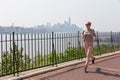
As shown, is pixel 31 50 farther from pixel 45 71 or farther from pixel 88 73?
pixel 88 73

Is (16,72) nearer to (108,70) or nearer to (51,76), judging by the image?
(51,76)

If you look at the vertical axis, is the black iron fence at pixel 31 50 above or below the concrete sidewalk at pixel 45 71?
above

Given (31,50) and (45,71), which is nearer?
(45,71)

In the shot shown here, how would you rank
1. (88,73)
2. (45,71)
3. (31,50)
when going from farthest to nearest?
(31,50)
(45,71)
(88,73)

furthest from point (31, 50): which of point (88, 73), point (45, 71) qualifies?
point (88, 73)

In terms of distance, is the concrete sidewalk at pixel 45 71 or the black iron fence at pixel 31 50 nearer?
the concrete sidewalk at pixel 45 71

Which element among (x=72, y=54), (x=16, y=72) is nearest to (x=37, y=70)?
(x=16, y=72)

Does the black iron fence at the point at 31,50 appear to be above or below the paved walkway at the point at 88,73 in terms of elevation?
above

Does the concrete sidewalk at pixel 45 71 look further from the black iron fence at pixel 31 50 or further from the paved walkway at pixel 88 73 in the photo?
the black iron fence at pixel 31 50

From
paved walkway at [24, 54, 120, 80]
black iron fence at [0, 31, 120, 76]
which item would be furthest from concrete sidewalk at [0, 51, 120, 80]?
black iron fence at [0, 31, 120, 76]

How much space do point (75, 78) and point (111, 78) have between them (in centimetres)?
113

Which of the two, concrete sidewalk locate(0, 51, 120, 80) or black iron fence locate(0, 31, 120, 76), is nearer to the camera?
concrete sidewalk locate(0, 51, 120, 80)

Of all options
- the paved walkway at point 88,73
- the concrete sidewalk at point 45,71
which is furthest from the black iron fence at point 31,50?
the paved walkway at point 88,73

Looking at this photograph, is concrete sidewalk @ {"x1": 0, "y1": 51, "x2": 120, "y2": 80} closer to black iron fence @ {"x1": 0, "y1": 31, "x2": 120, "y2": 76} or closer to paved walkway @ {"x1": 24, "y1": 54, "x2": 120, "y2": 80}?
paved walkway @ {"x1": 24, "y1": 54, "x2": 120, "y2": 80}
